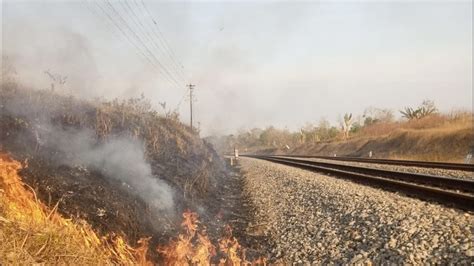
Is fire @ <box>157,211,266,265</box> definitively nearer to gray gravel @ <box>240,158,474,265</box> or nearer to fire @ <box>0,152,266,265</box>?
fire @ <box>0,152,266,265</box>

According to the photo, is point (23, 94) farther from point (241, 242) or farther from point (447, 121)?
point (447, 121)

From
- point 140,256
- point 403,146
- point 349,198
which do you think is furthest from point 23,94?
point 403,146

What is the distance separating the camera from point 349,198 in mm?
10750

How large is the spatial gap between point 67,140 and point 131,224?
290cm

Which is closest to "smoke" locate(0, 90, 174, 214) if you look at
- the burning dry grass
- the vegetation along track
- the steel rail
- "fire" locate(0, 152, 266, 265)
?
"fire" locate(0, 152, 266, 265)

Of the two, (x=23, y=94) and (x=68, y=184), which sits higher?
(x=23, y=94)

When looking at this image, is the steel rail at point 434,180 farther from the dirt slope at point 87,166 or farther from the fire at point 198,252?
the dirt slope at point 87,166

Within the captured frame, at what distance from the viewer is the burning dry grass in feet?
13.4

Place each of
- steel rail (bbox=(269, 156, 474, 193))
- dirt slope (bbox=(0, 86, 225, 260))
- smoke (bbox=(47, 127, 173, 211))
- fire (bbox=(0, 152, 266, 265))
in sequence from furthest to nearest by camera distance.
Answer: steel rail (bbox=(269, 156, 474, 193)), smoke (bbox=(47, 127, 173, 211)), dirt slope (bbox=(0, 86, 225, 260)), fire (bbox=(0, 152, 266, 265))

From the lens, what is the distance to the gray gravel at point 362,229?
6293mm

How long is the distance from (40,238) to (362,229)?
5.84m

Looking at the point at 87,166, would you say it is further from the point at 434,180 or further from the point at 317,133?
the point at 317,133

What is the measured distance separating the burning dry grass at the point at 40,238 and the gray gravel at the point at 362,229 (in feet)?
11.1

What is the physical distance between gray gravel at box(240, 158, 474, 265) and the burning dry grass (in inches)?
133
